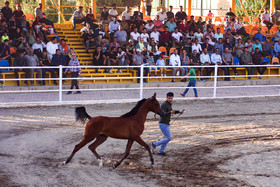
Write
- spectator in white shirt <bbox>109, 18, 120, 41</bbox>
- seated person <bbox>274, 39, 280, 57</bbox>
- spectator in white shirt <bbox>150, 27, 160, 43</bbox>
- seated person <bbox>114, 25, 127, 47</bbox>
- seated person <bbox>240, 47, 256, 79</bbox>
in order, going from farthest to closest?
seated person <bbox>274, 39, 280, 57</bbox> < seated person <bbox>240, 47, 256, 79</bbox> < spectator in white shirt <bbox>109, 18, 120, 41</bbox> < spectator in white shirt <bbox>150, 27, 160, 43</bbox> < seated person <bbox>114, 25, 127, 47</bbox>

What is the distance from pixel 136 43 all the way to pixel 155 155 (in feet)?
38.7

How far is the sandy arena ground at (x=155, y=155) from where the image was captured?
746cm

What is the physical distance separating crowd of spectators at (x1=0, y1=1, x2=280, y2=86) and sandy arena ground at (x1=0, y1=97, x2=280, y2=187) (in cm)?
476

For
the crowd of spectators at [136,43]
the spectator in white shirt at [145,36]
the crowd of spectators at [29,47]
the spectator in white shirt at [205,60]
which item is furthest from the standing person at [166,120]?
the spectator in white shirt at [145,36]

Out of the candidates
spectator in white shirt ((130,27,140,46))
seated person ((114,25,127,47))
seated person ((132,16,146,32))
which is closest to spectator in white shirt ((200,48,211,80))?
spectator in white shirt ((130,27,140,46))

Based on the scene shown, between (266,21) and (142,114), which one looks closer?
(142,114)

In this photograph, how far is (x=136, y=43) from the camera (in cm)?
2038

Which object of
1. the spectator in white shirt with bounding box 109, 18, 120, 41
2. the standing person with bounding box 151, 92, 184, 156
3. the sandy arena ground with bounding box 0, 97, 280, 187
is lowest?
the sandy arena ground with bounding box 0, 97, 280, 187

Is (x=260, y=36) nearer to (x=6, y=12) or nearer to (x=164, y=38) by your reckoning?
(x=164, y=38)

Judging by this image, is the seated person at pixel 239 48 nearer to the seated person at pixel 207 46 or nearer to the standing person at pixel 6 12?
the seated person at pixel 207 46

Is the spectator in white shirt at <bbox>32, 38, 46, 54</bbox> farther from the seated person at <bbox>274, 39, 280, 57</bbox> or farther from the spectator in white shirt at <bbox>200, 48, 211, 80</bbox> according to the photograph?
the seated person at <bbox>274, 39, 280, 57</bbox>

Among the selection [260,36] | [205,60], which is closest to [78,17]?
[205,60]

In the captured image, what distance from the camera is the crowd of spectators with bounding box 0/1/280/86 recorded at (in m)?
18.0

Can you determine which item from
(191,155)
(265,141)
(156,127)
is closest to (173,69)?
(156,127)
